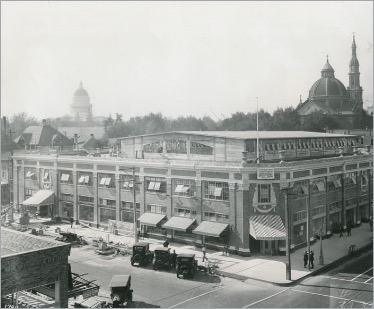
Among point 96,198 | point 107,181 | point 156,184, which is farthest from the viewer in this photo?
point 96,198

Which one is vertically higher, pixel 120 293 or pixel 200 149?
pixel 200 149

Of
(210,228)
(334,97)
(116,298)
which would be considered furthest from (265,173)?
(334,97)

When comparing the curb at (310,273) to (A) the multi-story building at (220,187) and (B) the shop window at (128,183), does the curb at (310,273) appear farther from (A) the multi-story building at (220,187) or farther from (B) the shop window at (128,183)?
(B) the shop window at (128,183)

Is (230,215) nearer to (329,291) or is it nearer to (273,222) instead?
(273,222)

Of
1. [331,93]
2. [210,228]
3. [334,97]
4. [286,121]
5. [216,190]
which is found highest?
[331,93]

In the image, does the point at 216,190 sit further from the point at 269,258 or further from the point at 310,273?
the point at 310,273

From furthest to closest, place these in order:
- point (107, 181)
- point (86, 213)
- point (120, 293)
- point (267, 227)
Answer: point (86, 213), point (107, 181), point (267, 227), point (120, 293)

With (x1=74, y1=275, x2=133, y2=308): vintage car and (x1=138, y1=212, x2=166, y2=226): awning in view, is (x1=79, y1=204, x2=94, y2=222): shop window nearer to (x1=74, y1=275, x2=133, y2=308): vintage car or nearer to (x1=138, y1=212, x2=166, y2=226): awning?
(x1=138, y1=212, x2=166, y2=226): awning

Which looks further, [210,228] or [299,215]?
[299,215]
